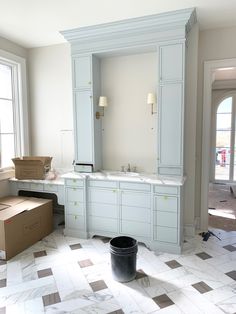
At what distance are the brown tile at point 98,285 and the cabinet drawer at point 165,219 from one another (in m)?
0.94

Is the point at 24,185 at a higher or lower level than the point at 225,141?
lower

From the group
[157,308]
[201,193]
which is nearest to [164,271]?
[157,308]

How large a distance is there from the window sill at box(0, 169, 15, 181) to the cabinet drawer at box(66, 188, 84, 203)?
41.4 inches

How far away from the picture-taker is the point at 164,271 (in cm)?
259

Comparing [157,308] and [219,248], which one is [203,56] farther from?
[157,308]

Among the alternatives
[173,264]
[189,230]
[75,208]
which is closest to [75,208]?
[75,208]

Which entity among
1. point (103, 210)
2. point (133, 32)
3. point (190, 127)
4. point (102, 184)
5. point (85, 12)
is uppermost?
point (85, 12)

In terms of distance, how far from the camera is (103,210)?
3262 millimetres

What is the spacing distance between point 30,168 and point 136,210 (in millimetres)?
1659

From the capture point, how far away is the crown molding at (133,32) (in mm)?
2879

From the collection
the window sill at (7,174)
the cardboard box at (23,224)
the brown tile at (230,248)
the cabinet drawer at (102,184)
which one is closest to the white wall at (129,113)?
the cabinet drawer at (102,184)

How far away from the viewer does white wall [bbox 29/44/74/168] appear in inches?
154

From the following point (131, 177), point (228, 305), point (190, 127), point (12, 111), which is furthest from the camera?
point (12, 111)

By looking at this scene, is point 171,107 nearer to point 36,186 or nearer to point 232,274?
point 232,274
